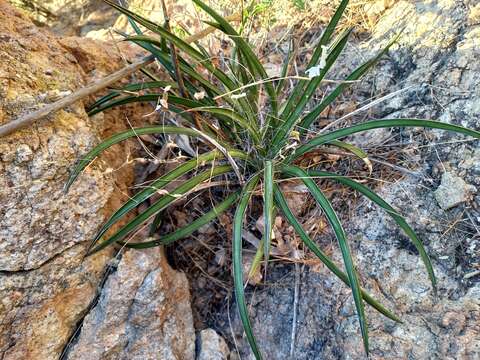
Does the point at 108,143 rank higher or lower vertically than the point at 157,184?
higher

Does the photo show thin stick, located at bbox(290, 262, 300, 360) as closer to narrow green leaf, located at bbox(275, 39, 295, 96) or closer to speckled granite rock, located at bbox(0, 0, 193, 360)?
speckled granite rock, located at bbox(0, 0, 193, 360)

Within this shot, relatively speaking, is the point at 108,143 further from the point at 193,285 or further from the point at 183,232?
the point at 193,285

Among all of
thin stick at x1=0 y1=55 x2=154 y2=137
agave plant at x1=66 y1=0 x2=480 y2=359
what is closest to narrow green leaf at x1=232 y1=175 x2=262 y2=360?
agave plant at x1=66 y1=0 x2=480 y2=359

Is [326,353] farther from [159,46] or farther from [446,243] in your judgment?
[159,46]

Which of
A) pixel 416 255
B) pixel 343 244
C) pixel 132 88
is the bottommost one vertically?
pixel 416 255

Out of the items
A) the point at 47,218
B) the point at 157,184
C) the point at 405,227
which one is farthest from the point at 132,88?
the point at 405,227

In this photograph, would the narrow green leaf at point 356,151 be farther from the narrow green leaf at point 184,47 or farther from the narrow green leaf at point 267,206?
the narrow green leaf at point 184,47

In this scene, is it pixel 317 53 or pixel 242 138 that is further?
pixel 242 138
